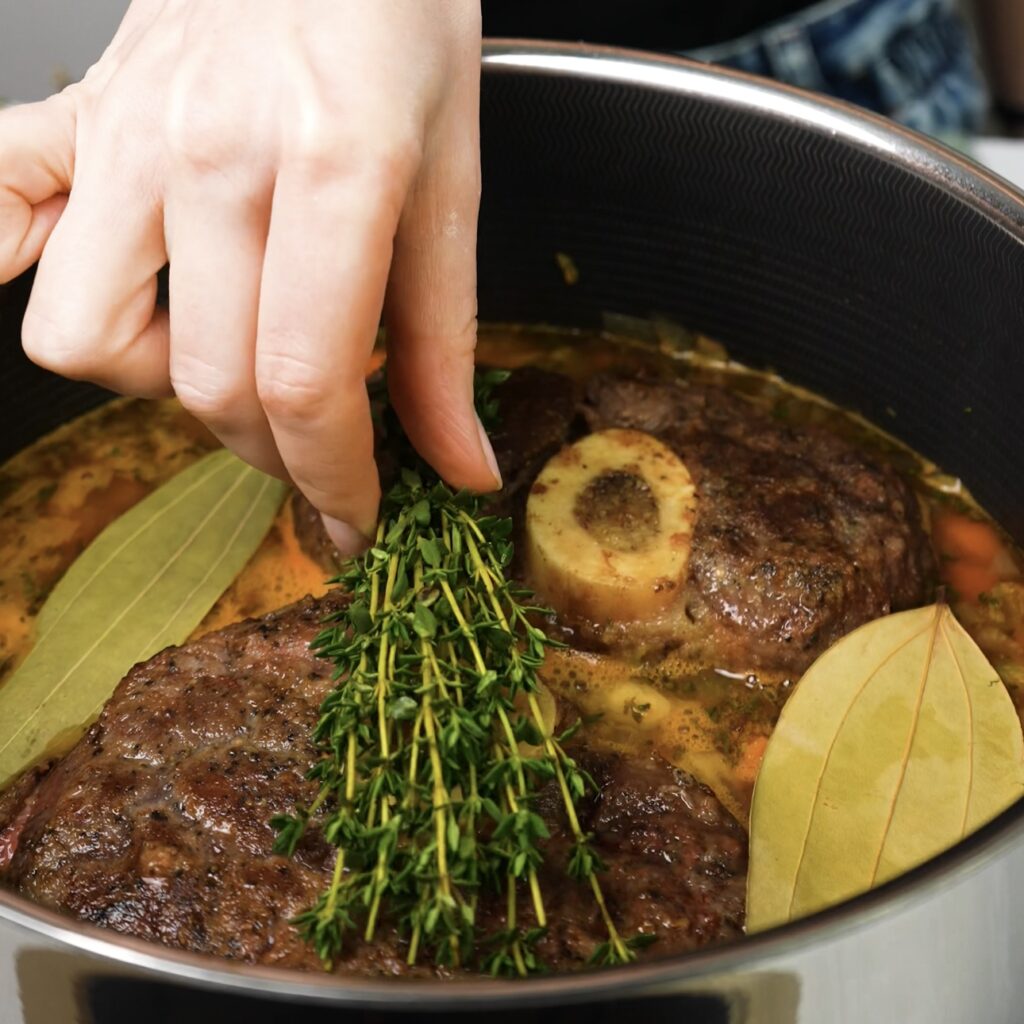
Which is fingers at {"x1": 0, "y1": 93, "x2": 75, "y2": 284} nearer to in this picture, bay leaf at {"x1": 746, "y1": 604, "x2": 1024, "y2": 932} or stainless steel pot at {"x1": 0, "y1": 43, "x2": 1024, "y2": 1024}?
stainless steel pot at {"x1": 0, "y1": 43, "x2": 1024, "y2": 1024}

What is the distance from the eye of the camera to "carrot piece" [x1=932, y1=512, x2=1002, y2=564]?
4.88ft

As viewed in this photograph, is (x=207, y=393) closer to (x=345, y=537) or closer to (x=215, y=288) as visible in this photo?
(x=215, y=288)

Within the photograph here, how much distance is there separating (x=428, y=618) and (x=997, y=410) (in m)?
0.76

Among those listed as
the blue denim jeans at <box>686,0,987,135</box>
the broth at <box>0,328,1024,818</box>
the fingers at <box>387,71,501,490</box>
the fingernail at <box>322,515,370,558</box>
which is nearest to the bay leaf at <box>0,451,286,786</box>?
the broth at <box>0,328,1024,818</box>

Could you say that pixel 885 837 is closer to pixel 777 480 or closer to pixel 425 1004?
pixel 777 480

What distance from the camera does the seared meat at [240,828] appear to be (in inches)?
38.9

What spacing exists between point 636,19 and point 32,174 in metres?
1.14

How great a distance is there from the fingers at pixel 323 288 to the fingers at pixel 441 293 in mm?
94

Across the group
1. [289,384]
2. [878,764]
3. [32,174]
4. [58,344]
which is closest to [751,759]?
[878,764]

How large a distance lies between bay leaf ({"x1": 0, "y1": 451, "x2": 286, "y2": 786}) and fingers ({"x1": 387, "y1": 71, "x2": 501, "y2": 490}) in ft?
1.36

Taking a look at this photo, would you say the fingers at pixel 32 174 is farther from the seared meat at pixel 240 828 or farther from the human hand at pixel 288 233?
the seared meat at pixel 240 828

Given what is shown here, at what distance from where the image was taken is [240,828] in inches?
41.3

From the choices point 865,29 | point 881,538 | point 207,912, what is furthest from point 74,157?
point 865,29

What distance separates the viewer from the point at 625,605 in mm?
1331
